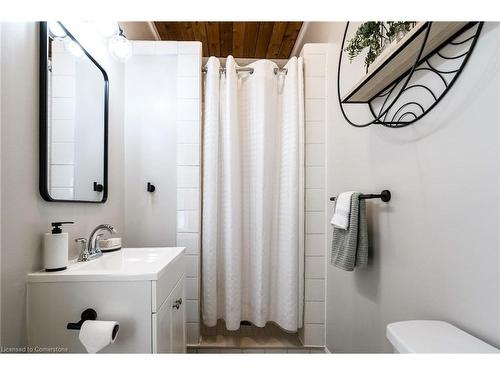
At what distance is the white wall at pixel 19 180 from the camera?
2.36 feet

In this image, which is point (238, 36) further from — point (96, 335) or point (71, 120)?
point (96, 335)

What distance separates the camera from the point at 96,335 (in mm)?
694

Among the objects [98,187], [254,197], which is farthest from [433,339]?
[98,187]

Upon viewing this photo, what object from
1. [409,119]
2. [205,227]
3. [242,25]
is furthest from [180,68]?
[409,119]

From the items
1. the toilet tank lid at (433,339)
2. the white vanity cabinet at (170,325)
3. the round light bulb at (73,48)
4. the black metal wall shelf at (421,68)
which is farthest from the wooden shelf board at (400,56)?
the round light bulb at (73,48)

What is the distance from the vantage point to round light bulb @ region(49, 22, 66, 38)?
916 mm

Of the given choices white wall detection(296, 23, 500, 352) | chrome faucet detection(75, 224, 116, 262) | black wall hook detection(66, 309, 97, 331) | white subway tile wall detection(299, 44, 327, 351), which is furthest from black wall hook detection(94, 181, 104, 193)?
white wall detection(296, 23, 500, 352)

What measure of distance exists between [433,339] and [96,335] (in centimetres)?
90

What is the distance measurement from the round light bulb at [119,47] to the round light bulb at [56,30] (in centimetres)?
25

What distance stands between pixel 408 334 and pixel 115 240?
51.5 inches

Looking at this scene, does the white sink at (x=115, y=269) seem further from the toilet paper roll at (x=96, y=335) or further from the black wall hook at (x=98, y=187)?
the black wall hook at (x=98, y=187)

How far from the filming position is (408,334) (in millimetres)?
596

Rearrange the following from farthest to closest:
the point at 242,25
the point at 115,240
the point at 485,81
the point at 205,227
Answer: the point at 242,25
the point at 205,227
the point at 115,240
the point at 485,81
